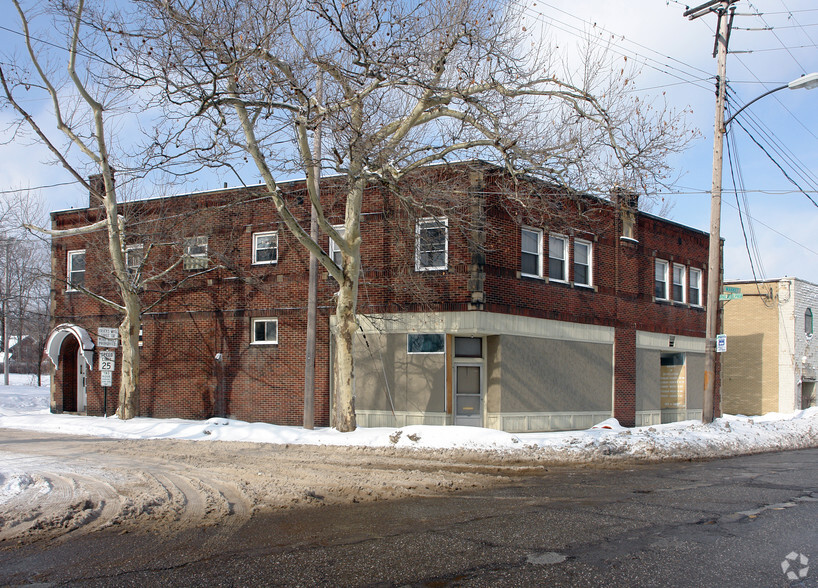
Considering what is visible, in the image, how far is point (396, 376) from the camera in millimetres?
20406

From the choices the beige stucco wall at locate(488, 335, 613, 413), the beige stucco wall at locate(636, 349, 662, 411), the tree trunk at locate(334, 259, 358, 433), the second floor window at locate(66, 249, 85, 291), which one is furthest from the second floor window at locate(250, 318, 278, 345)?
the beige stucco wall at locate(636, 349, 662, 411)

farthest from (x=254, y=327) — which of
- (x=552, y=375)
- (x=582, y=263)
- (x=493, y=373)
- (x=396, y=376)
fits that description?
(x=582, y=263)

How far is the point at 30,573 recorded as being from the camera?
21.1 ft

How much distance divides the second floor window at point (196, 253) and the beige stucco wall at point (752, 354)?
24.4m

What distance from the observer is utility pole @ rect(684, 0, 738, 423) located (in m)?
20.1

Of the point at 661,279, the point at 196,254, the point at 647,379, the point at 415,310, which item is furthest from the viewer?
the point at 661,279

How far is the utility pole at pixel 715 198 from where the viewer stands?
65.9 ft

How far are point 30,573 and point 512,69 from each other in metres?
12.5

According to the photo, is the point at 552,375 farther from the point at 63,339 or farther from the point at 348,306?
the point at 63,339

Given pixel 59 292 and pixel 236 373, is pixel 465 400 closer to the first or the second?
pixel 236 373

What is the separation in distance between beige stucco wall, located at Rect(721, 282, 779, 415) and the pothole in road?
30.5 m

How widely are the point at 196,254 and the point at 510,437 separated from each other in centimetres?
1197

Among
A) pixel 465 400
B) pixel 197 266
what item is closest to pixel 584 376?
pixel 465 400

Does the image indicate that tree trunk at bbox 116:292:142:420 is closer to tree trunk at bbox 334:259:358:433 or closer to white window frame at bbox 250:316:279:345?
white window frame at bbox 250:316:279:345
